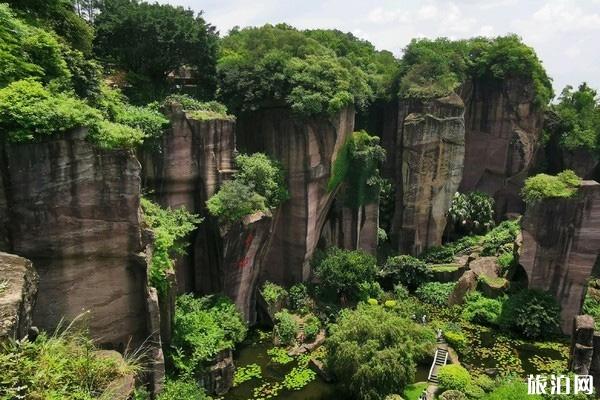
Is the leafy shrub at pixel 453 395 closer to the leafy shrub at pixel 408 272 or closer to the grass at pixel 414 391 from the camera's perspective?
the grass at pixel 414 391

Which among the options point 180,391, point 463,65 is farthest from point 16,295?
point 463,65

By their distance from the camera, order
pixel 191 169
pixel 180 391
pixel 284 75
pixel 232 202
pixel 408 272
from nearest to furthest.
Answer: pixel 180 391, pixel 232 202, pixel 191 169, pixel 284 75, pixel 408 272

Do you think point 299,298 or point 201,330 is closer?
point 201,330

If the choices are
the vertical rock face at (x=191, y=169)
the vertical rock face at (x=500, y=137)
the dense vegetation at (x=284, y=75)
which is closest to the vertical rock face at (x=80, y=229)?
the vertical rock face at (x=191, y=169)

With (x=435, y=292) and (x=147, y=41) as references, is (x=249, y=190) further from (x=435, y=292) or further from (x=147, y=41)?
(x=435, y=292)

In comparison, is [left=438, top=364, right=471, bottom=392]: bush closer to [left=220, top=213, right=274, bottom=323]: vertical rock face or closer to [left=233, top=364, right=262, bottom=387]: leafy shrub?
[left=233, top=364, right=262, bottom=387]: leafy shrub

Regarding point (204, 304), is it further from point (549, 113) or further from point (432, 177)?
point (549, 113)

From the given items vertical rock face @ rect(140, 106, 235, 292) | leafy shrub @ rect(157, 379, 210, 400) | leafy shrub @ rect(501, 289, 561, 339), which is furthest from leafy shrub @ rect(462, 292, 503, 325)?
leafy shrub @ rect(157, 379, 210, 400)

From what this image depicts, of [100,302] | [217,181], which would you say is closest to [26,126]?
[100,302]
